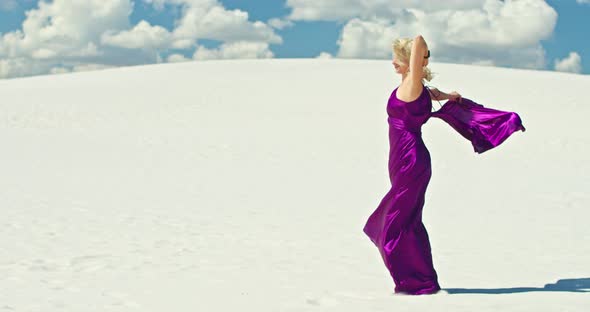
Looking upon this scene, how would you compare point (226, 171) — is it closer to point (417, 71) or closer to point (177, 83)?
point (417, 71)

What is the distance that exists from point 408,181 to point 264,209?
4.68 m

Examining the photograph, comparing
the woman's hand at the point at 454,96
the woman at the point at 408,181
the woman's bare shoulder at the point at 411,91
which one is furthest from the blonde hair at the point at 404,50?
the woman's hand at the point at 454,96

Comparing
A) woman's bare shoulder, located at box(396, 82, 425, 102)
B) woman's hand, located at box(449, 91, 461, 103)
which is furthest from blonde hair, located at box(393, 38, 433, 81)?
woman's hand, located at box(449, 91, 461, 103)

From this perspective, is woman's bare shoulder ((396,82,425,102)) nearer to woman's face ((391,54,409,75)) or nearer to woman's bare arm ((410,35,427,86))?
woman's bare arm ((410,35,427,86))

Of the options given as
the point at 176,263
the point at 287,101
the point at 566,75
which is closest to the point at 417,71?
the point at 176,263

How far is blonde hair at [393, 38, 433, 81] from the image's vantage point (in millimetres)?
4727

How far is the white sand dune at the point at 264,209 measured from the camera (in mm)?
5020

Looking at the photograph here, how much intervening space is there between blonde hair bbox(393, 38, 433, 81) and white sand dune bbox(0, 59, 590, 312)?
1607 millimetres

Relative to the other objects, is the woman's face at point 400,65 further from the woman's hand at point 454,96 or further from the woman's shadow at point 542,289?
the woman's shadow at point 542,289

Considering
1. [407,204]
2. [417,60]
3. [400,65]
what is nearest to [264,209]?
[407,204]

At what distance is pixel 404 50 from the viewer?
4.76 meters

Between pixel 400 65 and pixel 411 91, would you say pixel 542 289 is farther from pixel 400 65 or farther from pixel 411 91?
pixel 400 65

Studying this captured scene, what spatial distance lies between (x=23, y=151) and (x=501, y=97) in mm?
18913

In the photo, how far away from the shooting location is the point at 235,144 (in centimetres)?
1844
